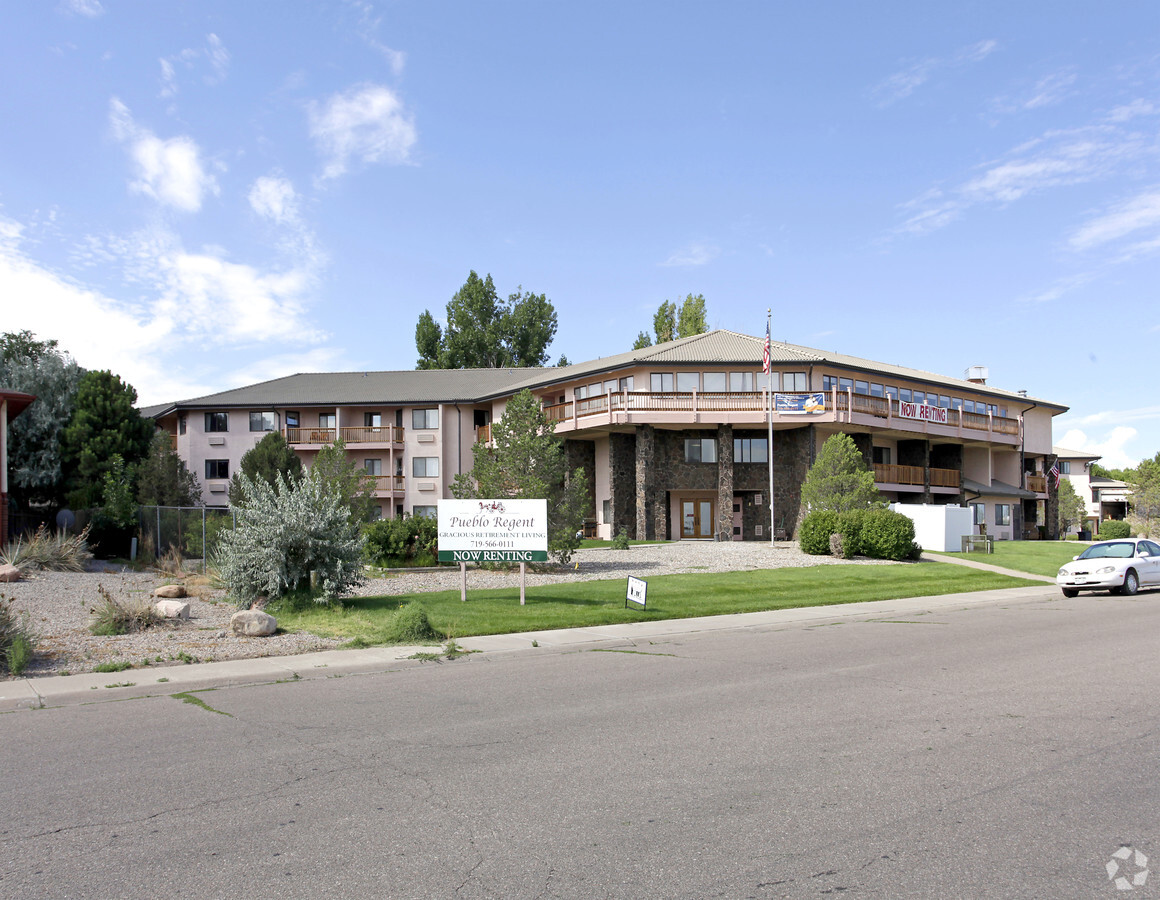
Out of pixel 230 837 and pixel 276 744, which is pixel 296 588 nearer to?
pixel 276 744

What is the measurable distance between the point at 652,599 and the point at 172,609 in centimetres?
913

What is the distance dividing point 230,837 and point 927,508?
33.3 m

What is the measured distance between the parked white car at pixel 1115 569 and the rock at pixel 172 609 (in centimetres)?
1926

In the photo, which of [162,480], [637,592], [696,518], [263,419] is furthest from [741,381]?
[263,419]

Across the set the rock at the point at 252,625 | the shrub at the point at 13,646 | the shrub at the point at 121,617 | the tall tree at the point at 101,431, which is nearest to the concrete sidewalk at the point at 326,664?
the shrub at the point at 13,646

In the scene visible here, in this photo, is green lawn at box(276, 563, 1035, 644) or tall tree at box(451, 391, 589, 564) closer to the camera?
green lawn at box(276, 563, 1035, 644)

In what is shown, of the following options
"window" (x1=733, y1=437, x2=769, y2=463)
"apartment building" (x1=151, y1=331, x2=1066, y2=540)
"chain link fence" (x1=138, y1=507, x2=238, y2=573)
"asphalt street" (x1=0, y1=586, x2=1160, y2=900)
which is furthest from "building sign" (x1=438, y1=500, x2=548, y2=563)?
"window" (x1=733, y1=437, x2=769, y2=463)

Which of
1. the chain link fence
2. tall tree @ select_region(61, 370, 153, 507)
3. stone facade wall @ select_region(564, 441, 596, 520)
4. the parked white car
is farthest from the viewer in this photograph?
stone facade wall @ select_region(564, 441, 596, 520)

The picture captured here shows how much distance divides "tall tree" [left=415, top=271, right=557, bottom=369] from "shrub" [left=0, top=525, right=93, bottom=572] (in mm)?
51250

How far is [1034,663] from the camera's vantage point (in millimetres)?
11000

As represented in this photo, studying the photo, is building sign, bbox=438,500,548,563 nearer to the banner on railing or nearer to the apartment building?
the apartment building

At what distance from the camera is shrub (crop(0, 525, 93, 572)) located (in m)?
22.8

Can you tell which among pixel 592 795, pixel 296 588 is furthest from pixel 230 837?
pixel 296 588

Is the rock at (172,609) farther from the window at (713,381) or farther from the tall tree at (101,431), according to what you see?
the window at (713,381)
